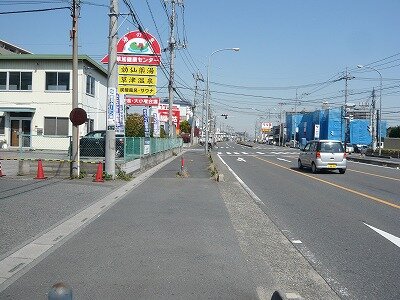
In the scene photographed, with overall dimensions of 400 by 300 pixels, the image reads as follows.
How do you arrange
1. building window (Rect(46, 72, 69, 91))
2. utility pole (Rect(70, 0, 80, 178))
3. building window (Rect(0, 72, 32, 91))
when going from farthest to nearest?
building window (Rect(0, 72, 32, 91))
building window (Rect(46, 72, 69, 91))
utility pole (Rect(70, 0, 80, 178))

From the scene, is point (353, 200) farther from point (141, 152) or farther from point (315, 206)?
point (141, 152)

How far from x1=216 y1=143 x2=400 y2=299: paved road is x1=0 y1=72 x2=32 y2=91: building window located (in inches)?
965

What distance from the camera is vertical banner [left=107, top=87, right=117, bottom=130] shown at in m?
16.6

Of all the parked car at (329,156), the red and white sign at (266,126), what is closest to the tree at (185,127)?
the red and white sign at (266,126)

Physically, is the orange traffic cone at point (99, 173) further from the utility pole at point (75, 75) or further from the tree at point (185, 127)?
the tree at point (185, 127)

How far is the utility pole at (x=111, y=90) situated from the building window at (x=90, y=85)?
1891 centimetres

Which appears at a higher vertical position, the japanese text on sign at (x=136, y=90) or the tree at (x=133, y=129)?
the japanese text on sign at (x=136, y=90)

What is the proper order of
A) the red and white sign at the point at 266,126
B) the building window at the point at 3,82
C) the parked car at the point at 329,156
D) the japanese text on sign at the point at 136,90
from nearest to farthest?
the parked car at the point at 329,156 → the japanese text on sign at the point at 136,90 → the building window at the point at 3,82 → the red and white sign at the point at 266,126

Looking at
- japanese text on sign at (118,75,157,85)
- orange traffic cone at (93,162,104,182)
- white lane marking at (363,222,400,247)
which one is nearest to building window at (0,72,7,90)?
japanese text on sign at (118,75,157,85)

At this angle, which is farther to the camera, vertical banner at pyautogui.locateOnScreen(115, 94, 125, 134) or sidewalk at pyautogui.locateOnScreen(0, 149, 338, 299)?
vertical banner at pyautogui.locateOnScreen(115, 94, 125, 134)

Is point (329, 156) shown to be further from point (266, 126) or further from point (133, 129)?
point (266, 126)

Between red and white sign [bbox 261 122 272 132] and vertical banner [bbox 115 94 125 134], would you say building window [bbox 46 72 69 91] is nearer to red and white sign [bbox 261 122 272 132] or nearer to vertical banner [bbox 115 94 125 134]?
vertical banner [bbox 115 94 125 134]

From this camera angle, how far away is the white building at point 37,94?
33.4 meters

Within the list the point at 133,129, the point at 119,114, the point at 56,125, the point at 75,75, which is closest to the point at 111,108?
the point at 119,114
